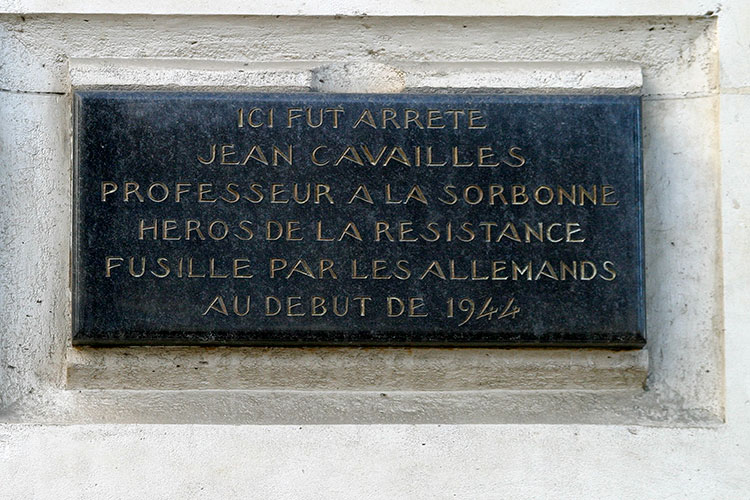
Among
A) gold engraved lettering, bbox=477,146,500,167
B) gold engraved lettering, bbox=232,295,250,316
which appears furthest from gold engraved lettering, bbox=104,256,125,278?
gold engraved lettering, bbox=477,146,500,167

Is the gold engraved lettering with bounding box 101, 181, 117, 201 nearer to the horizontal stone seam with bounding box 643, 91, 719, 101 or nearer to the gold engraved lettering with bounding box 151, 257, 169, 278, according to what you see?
the gold engraved lettering with bounding box 151, 257, 169, 278

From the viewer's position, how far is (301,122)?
230cm

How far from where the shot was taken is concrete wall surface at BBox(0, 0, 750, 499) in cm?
221

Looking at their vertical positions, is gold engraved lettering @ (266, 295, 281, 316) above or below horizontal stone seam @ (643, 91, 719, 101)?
below

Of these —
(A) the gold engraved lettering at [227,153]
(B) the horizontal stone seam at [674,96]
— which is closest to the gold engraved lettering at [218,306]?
(A) the gold engraved lettering at [227,153]

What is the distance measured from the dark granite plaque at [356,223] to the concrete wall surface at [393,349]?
0.10 meters

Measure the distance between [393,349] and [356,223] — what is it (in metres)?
0.44

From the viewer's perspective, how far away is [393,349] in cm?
233

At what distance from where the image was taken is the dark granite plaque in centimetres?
226

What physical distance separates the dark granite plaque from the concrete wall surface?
0.10 metres

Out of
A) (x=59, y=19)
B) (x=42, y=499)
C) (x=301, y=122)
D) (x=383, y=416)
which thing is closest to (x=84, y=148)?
(x=59, y=19)

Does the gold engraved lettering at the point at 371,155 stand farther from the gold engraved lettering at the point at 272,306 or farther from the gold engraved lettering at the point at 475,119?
the gold engraved lettering at the point at 272,306

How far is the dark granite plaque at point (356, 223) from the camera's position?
2.26 meters

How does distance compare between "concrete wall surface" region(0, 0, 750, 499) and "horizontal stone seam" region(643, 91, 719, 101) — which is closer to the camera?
"concrete wall surface" region(0, 0, 750, 499)
